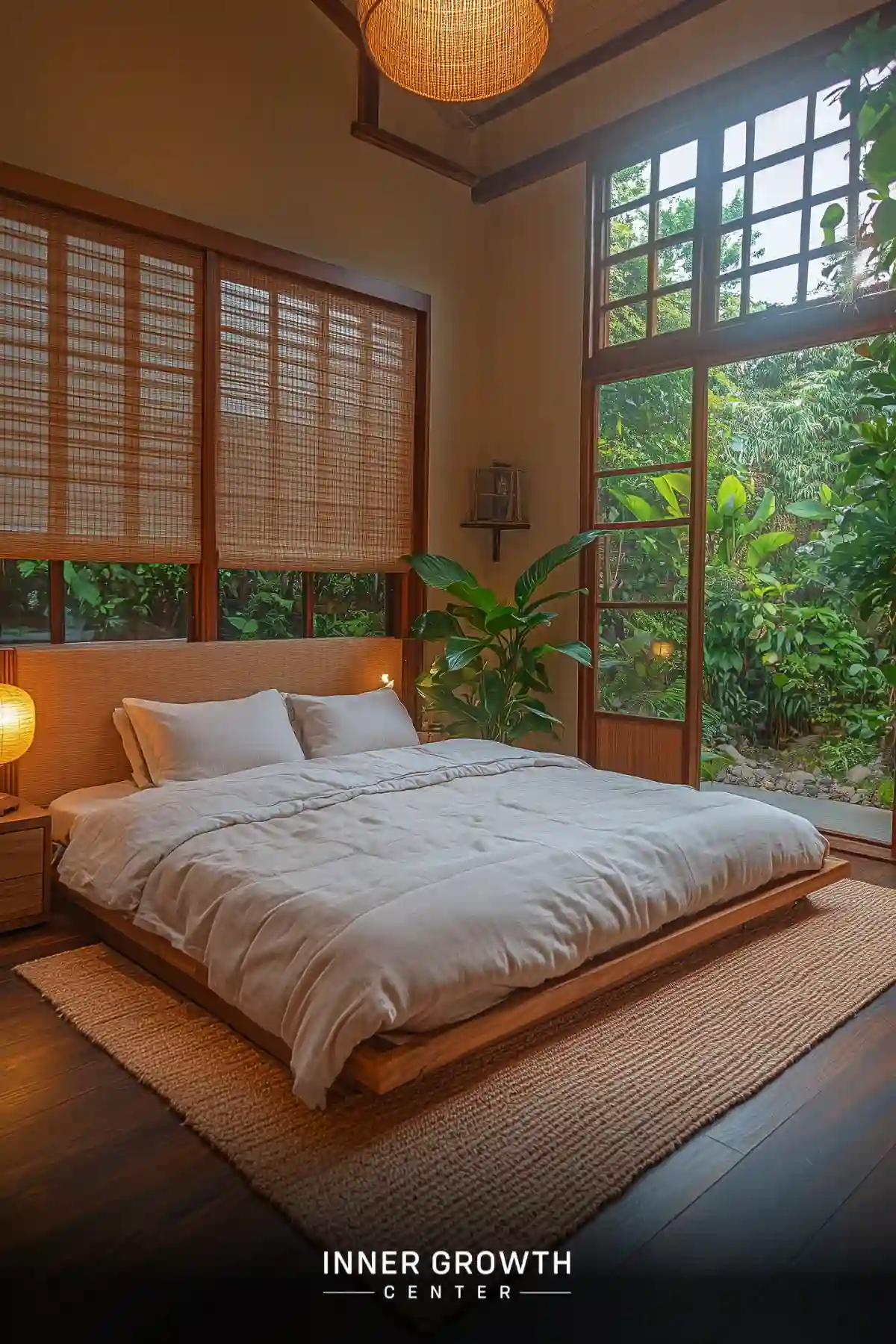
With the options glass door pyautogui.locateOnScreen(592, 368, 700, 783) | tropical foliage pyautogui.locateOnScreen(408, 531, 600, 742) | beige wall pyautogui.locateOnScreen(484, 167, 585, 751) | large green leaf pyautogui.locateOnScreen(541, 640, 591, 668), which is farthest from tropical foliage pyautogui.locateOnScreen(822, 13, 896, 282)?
large green leaf pyautogui.locateOnScreen(541, 640, 591, 668)

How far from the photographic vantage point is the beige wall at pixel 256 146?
3.67 meters

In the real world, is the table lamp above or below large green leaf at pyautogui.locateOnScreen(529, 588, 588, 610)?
below

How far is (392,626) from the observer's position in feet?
16.8

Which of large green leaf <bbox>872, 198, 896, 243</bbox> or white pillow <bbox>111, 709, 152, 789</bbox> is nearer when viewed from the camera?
large green leaf <bbox>872, 198, 896, 243</bbox>

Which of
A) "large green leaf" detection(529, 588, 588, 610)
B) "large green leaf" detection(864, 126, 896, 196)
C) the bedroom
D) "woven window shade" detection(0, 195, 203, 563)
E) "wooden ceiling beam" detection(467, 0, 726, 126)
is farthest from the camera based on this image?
"large green leaf" detection(529, 588, 588, 610)

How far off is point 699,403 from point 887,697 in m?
2.49

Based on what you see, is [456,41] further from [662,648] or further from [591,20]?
[662,648]

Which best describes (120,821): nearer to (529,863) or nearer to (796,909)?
(529,863)

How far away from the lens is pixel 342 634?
16.0ft

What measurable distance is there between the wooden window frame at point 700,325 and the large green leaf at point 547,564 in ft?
0.96

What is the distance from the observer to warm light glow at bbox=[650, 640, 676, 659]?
4699 mm

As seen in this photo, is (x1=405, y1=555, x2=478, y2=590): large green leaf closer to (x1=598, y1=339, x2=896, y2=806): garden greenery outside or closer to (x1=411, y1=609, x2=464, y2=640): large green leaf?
(x1=411, y1=609, x2=464, y2=640): large green leaf

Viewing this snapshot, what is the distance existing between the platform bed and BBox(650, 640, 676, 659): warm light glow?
1551 millimetres

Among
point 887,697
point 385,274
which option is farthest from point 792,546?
point 385,274
